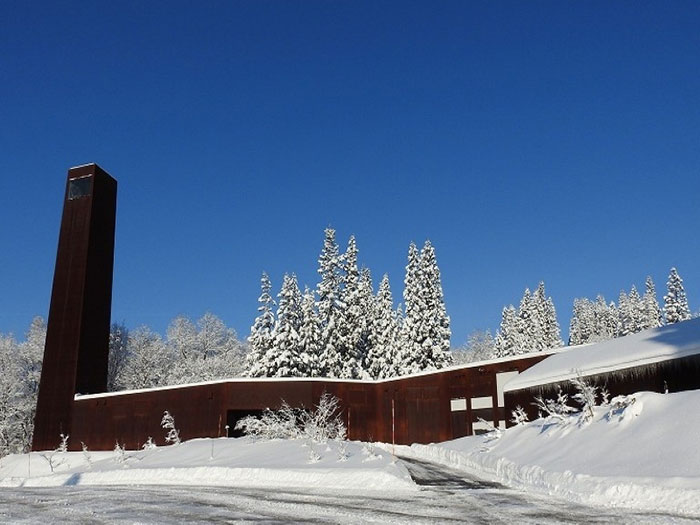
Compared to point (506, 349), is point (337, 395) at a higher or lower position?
lower

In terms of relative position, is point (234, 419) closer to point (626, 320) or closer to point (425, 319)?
point (425, 319)

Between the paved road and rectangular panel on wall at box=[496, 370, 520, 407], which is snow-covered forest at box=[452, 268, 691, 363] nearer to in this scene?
rectangular panel on wall at box=[496, 370, 520, 407]

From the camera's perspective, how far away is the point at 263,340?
2147 inches

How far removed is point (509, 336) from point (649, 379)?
65.1 metres

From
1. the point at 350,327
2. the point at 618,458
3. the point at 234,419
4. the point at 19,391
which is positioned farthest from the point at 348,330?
the point at 618,458

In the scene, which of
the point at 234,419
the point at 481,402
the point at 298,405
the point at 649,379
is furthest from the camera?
the point at 234,419

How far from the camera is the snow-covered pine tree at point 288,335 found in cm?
5250

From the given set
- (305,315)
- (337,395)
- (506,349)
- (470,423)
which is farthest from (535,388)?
(506,349)

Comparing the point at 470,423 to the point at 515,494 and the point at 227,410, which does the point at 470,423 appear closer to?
the point at 227,410

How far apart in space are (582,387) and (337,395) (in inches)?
852

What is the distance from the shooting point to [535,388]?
93.6 ft

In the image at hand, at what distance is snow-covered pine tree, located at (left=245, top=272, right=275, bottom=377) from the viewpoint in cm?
5294

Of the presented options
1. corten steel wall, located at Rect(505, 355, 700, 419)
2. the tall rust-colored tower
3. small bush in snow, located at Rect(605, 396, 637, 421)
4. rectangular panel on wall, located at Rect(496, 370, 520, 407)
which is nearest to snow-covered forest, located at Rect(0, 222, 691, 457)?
the tall rust-colored tower

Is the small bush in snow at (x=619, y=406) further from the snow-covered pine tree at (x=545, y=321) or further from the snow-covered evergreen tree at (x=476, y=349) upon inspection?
the snow-covered evergreen tree at (x=476, y=349)
